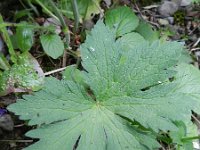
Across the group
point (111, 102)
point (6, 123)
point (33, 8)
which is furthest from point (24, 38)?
point (111, 102)

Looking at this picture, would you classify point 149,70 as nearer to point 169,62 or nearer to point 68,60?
point 169,62

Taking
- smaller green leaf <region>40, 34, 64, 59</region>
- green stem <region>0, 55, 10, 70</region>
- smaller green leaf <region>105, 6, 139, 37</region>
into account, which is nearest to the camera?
green stem <region>0, 55, 10, 70</region>

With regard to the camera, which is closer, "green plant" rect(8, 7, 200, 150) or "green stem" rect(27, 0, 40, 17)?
"green plant" rect(8, 7, 200, 150)

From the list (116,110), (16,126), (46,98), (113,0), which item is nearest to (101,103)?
(116,110)

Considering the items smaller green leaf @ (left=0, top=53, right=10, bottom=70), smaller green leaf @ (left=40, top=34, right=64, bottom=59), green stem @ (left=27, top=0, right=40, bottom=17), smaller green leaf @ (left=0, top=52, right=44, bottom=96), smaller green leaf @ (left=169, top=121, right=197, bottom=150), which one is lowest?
smaller green leaf @ (left=169, top=121, right=197, bottom=150)

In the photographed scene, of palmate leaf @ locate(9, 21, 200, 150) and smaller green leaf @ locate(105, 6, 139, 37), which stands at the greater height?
smaller green leaf @ locate(105, 6, 139, 37)

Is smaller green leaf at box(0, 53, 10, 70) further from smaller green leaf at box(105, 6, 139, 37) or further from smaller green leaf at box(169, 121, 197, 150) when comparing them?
smaller green leaf at box(169, 121, 197, 150)

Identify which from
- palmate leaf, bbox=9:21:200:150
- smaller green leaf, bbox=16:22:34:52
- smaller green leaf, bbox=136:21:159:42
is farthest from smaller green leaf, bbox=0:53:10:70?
smaller green leaf, bbox=136:21:159:42
